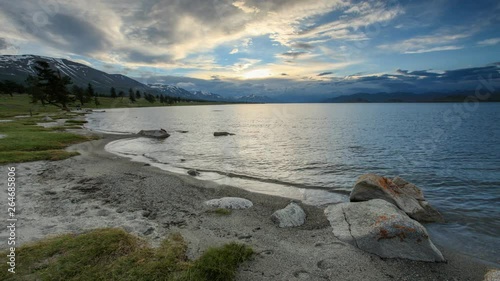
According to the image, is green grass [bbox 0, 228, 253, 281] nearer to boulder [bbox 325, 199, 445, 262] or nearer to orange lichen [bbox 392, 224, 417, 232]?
boulder [bbox 325, 199, 445, 262]

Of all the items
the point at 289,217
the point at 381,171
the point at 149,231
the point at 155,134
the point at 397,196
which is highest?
the point at 397,196

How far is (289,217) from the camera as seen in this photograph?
43.1 ft

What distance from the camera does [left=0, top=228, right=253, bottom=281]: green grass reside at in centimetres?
748

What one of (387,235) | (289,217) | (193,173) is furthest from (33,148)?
(387,235)

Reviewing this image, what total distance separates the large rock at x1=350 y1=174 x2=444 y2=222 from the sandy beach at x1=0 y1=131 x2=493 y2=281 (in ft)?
10.3

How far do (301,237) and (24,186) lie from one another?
18452 millimetres

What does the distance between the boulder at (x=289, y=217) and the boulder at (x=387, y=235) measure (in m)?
1.92

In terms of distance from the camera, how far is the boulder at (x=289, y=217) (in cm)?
1278

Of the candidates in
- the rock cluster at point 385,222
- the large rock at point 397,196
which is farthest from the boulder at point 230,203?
the large rock at point 397,196

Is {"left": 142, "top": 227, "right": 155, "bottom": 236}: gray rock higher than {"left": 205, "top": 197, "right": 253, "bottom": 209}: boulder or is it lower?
higher

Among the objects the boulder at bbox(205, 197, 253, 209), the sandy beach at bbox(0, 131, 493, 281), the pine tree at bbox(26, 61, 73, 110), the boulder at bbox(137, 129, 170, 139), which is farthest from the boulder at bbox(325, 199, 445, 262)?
the pine tree at bbox(26, 61, 73, 110)

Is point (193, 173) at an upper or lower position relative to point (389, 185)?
lower

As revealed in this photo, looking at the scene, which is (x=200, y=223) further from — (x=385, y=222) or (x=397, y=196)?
(x=397, y=196)

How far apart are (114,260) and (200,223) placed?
476 cm
